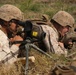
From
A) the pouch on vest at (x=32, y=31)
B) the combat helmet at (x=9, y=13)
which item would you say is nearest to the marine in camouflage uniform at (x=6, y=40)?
the combat helmet at (x=9, y=13)

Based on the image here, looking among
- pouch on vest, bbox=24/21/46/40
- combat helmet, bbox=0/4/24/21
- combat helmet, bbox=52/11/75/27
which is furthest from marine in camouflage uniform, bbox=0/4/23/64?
combat helmet, bbox=52/11/75/27

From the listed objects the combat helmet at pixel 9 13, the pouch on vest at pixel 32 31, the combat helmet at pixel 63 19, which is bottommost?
the pouch on vest at pixel 32 31

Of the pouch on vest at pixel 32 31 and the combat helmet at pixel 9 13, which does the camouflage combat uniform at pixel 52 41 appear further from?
the pouch on vest at pixel 32 31

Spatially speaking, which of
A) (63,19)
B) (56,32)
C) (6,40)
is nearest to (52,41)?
(56,32)

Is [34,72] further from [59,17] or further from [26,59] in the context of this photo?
[59,17]

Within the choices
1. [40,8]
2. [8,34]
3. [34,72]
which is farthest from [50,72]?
[40,8]

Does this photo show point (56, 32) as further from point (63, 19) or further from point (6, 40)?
point (6, 40)

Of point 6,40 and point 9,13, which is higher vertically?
point 9,13

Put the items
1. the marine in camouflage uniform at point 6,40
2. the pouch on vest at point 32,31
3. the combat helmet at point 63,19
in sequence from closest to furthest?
the pouch on vest at point 32,31 → the marine in camouflage uniform at point 6,40 → the combat helmet at point 63,19

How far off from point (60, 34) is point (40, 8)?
6936mm

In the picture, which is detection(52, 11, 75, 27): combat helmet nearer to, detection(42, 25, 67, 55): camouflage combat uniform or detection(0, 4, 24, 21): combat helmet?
detection(42, 25, 67, 55): camouflage combat uniform

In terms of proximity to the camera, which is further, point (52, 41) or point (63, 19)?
point (63, 19)

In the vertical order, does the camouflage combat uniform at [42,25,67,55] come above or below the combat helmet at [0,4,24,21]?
below

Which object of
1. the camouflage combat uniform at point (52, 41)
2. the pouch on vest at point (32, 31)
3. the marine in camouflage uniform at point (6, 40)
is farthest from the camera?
the camouflage combat uniform at point (52, 41)
